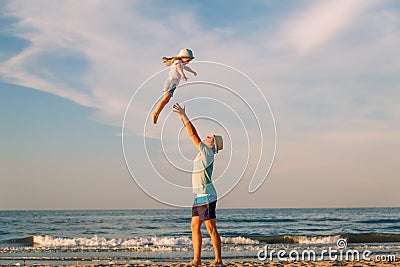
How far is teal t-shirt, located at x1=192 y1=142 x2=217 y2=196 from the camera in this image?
23.5 feet

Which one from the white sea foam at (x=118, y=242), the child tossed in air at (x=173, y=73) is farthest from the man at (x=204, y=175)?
the white sea foam at (x=118, y=242)

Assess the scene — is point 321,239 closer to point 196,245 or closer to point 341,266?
point 341,266

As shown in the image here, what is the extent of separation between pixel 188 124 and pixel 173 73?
3.39 feet

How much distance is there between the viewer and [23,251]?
55.4 feet

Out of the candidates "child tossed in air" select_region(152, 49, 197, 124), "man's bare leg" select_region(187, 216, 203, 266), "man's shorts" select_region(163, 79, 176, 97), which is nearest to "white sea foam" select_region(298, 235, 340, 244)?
"man's bare leg" select_region(187, 216, 203, 266)

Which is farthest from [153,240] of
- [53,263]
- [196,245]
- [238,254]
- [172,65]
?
[172,65]

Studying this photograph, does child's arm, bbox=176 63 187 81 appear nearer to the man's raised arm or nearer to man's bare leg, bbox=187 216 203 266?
the man's raised arm

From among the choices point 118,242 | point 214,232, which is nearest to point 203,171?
point 214,232

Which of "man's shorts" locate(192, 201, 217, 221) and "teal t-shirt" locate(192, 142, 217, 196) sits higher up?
"teal t-shirt" locate(192, 142, 217, 196)

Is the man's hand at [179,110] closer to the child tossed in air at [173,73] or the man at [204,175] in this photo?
the man at [204,175]

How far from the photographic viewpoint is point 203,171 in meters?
7.23

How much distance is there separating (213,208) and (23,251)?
1131 centimetres

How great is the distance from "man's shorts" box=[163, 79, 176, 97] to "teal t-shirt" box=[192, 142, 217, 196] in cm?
127

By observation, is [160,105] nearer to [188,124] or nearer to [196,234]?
[188,124]
